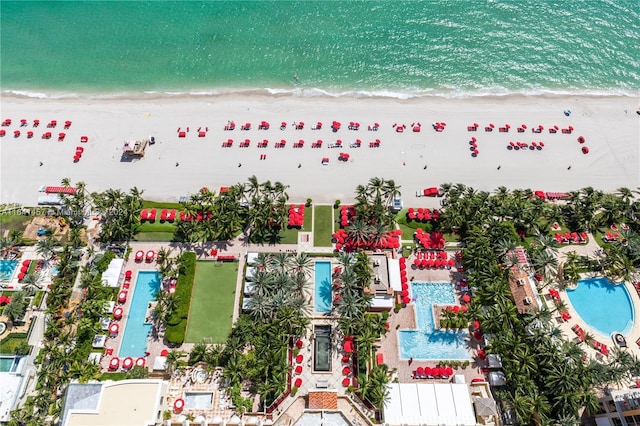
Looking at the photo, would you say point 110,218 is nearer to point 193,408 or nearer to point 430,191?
point 193,408

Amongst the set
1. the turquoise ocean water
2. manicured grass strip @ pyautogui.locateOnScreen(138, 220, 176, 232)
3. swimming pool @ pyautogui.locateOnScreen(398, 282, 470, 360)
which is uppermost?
the turquoise ocean water

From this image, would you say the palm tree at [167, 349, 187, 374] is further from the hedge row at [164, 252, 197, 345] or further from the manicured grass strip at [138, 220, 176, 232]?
the manicured grass strip at [138, 220, 176, 232]

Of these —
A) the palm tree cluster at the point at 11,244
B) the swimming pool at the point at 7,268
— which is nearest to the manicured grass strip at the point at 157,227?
the palm tree cluster at the point at 11,244

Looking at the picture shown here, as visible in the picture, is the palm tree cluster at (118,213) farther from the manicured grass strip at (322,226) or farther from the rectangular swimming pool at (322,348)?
the rectangular swimming pool at (322,348)

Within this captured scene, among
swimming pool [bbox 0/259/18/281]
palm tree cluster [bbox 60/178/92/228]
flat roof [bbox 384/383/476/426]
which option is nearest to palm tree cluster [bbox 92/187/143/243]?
palm tree cluster [bbox 60/178/92/228]

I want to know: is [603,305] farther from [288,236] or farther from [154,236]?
[154,236]

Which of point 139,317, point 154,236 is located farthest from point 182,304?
point 154,236
